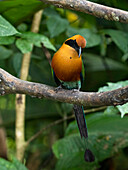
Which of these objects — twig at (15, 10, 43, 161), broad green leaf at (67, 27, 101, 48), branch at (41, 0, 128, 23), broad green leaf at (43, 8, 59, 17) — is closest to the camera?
branch at (41, 0, 128, 23)

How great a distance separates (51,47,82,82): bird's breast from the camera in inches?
65.2

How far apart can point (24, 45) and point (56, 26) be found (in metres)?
0.53

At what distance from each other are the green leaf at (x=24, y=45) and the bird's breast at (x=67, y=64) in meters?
0.18

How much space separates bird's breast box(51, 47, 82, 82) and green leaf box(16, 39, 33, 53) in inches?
7.1

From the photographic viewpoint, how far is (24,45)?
1705mm

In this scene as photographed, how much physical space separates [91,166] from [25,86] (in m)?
1.23

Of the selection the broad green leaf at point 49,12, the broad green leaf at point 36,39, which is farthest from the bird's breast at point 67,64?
the broad green leaf at point 49,12

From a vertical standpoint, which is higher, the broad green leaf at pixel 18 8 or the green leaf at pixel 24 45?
the broad green leaf at pixel 18 8

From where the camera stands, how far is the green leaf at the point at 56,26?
2.11 meters

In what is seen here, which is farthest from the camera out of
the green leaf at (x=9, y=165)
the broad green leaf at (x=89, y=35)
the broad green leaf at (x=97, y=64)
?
the broad green leaf at (x=97, y=64)

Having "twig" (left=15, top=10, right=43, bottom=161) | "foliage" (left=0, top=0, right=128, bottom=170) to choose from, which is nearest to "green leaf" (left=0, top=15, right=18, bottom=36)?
"foliage" (left=0, top=0, right=128, bottom=170)

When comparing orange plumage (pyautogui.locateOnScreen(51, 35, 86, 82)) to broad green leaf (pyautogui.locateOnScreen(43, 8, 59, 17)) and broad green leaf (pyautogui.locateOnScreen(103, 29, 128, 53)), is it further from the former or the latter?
broad green leaf (pyautogui.locateOnScreen(43, 8, 59, 17))

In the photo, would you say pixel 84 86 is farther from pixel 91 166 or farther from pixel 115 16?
pixel 115 16

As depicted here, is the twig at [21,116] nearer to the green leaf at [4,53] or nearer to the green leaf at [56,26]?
the green leaf at [4,53]
